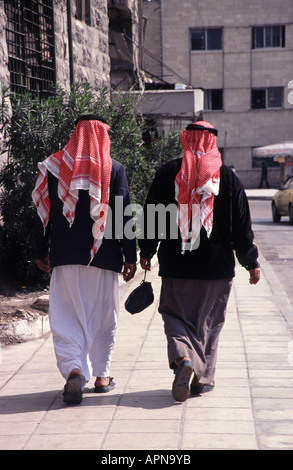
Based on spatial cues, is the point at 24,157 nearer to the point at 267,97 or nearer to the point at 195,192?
the point at 195,192

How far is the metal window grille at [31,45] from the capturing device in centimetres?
877

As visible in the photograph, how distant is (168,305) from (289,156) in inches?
1233

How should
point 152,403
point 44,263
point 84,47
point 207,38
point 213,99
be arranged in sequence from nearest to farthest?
point 152,403 → point 44,263 → point 84,47 → point 207,38 → point 213,99

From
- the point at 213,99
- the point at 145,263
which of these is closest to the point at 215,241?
the point at 145,263

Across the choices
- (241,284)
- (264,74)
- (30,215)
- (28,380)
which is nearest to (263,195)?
(264,74)

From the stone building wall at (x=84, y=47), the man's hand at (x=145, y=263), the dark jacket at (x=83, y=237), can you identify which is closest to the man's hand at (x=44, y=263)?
the dark jacket at (x=83, y=237)

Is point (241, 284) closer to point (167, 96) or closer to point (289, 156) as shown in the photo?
point (167, 96)

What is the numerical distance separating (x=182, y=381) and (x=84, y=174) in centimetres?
154

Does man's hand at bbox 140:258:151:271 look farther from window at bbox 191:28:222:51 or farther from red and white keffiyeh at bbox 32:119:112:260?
window at bbox 191:28:222:51

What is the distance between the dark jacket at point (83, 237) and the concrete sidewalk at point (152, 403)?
3.03 feet

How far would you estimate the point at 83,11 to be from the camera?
447 inches

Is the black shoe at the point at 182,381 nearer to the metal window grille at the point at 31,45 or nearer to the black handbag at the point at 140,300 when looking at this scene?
the black handbag at the point at 140,300

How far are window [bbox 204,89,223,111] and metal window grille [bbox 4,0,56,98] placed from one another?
101ft

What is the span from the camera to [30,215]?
25.3 ft
